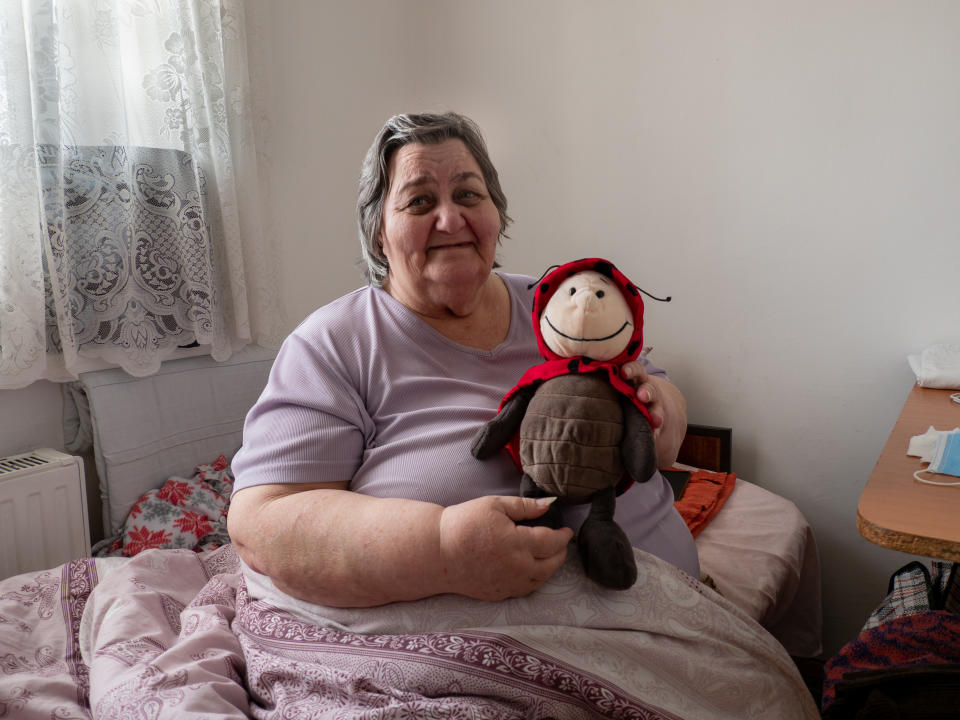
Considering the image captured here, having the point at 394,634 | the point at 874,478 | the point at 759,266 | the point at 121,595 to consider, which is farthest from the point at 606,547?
the point at 759,266

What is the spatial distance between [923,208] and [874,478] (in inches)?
43.3

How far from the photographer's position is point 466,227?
117cm

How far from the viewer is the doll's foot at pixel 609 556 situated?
35.3 inches

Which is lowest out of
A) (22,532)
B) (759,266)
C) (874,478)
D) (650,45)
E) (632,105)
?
(22,532)

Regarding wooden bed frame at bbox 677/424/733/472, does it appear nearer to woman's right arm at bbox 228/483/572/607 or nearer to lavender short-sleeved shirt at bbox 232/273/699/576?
lavender short-sleeved shirt at bbox 232/273/699/576

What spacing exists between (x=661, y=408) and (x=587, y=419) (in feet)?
0.56

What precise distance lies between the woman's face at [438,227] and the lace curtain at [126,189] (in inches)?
35.1

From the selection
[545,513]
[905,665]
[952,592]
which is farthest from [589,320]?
[952,592]

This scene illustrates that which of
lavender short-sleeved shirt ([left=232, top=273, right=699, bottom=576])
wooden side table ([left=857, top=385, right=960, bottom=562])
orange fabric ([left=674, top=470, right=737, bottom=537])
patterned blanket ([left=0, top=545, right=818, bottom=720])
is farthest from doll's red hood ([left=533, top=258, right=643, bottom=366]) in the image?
orange fabric ([left=674, top=470, right=737, bottom=537])

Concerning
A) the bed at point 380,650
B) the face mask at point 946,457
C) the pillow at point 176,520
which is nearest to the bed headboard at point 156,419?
the pillow at point 176,520

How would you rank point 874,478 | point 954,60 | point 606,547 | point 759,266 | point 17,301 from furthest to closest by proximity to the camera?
1. point 759,266
2. point 954,60
3. point 17,301
4. point 874,478
5. point 606,547

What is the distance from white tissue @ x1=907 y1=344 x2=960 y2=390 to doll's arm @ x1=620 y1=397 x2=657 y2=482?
3.92ft

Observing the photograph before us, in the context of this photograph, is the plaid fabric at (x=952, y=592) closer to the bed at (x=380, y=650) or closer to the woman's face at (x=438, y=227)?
the bed at (x=380, y=650)

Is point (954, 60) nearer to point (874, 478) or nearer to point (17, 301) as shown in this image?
point (874, 478)
